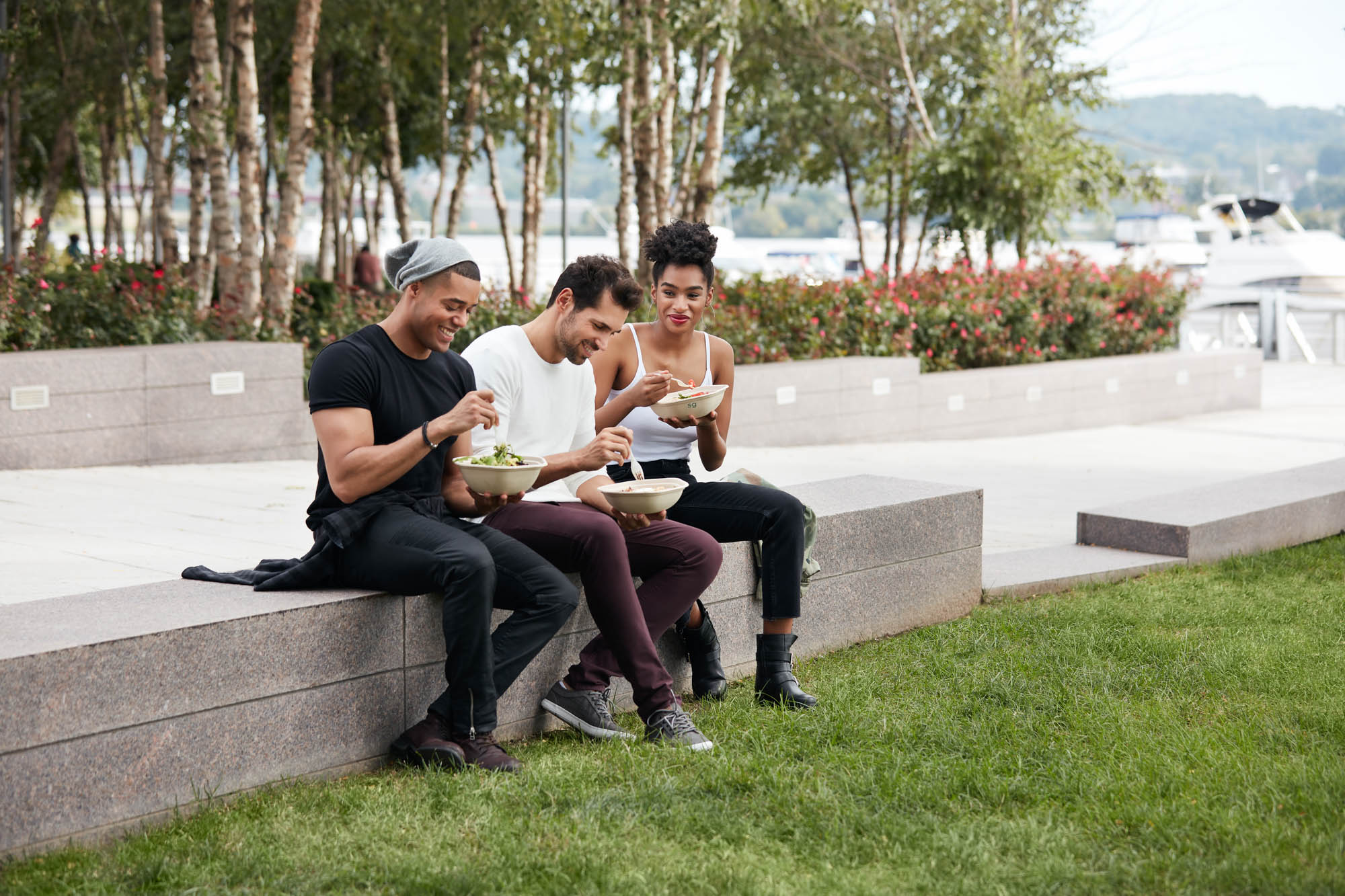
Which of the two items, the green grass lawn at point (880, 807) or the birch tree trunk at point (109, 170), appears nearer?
the green grass lawn at point (880, 807)

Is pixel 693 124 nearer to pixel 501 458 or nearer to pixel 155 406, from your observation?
pixel 155 406

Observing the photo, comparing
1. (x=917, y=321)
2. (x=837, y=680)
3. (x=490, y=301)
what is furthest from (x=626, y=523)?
(x=917, y=321)

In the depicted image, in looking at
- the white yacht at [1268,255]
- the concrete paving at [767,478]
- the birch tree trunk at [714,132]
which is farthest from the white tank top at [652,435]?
the white yacht at [1268,255]

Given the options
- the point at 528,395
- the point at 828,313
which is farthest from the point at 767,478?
the point at 528,395

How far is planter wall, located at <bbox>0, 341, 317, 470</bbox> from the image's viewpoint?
8.82 m

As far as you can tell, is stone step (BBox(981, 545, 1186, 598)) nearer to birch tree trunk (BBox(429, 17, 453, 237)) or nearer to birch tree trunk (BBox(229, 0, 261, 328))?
birch tree trunk (BBox(229, 0, 261, 328))

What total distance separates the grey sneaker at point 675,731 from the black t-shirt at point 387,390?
913 millimetres

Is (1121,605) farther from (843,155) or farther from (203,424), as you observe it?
(843,155)

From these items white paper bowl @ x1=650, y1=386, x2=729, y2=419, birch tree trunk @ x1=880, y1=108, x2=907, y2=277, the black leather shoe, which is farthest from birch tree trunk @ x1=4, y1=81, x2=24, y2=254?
the black leather shoe

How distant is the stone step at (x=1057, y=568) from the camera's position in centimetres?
636

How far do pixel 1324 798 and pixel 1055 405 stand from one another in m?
11.2

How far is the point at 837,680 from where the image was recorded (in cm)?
482

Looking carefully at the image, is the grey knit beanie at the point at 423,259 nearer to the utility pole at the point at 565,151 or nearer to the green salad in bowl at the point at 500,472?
the green salad in bowl at the point at 500,472

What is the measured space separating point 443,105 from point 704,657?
19897mm
